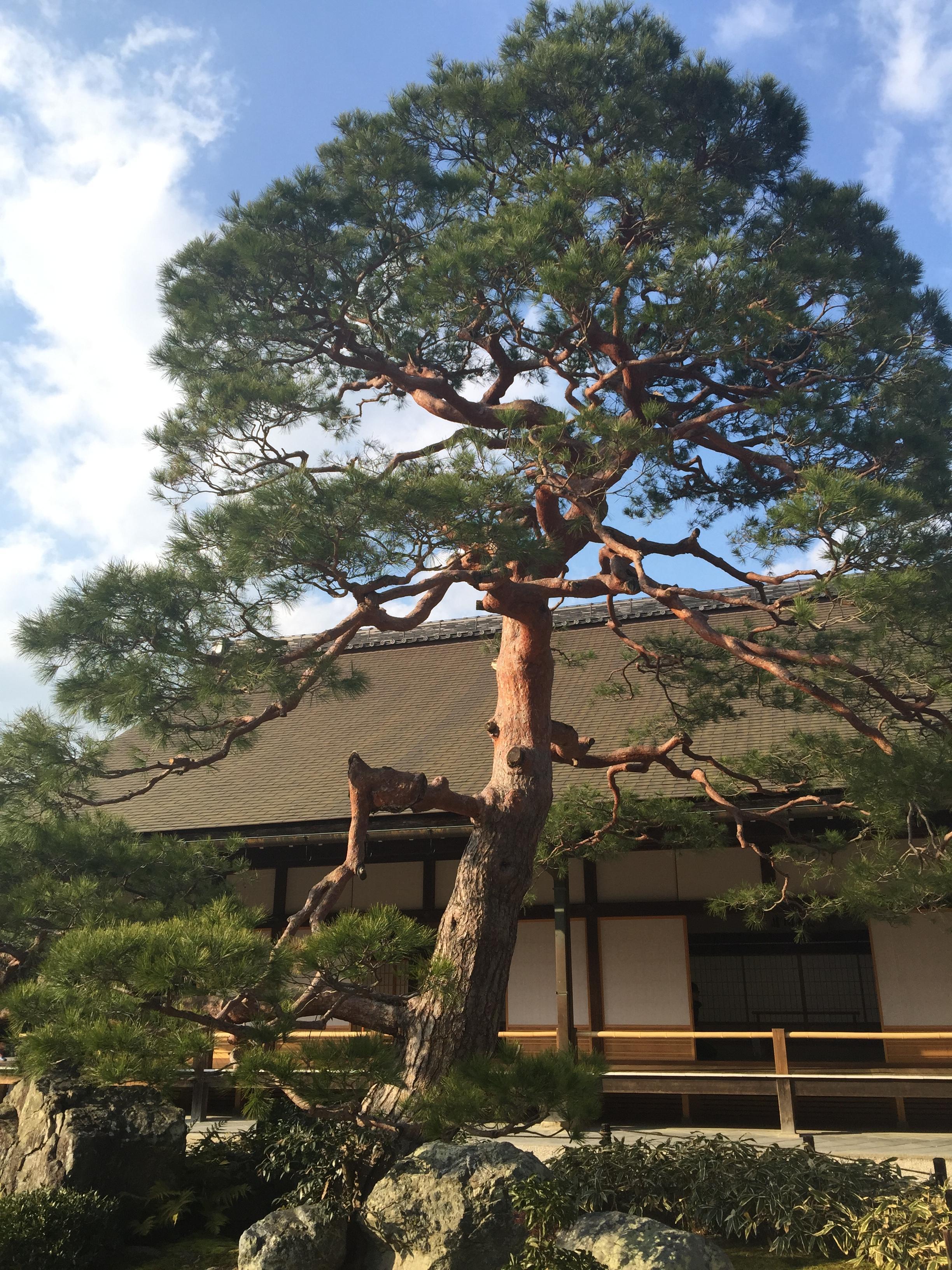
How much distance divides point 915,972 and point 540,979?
3406 mm

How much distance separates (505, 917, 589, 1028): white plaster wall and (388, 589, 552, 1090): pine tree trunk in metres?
3.84

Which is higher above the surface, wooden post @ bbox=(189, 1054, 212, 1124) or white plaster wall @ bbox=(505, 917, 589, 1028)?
white plaster wall @ bbox=(505, 917, 589, 1028)

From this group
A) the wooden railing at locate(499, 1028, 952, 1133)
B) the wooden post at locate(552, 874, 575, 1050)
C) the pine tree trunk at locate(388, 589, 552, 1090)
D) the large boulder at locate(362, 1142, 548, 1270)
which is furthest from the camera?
the wooden post at locate(552, 874, 575, 1050)

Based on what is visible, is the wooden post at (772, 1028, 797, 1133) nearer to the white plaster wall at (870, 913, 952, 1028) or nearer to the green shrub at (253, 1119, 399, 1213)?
the white plaster wall at (870, 913, 952, 1028)

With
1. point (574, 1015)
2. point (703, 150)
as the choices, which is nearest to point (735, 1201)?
point (574, 1015)

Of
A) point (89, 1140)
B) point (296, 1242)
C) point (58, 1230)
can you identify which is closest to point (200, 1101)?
point (89, 1140)

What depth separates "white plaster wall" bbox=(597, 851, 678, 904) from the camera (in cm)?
941

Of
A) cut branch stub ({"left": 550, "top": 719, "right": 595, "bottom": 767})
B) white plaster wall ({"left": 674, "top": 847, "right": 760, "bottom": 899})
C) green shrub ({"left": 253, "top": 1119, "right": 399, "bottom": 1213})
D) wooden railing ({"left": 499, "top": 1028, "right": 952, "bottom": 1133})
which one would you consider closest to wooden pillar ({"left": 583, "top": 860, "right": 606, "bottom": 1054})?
white plaster wall ({"left": 674, "top": 847, "right": 760, "bottom": 899})

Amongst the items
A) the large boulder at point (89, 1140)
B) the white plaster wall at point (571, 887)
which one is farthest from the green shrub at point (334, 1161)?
the white plaster wall at point (571, 887)

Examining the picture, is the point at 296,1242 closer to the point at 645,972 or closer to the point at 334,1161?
the point at 334,1161

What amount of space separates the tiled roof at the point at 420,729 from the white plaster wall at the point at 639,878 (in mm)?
943

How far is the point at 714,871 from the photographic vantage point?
9289 millimetres

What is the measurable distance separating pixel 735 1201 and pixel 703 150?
248 inches

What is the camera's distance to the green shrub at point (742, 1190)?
4.96m
